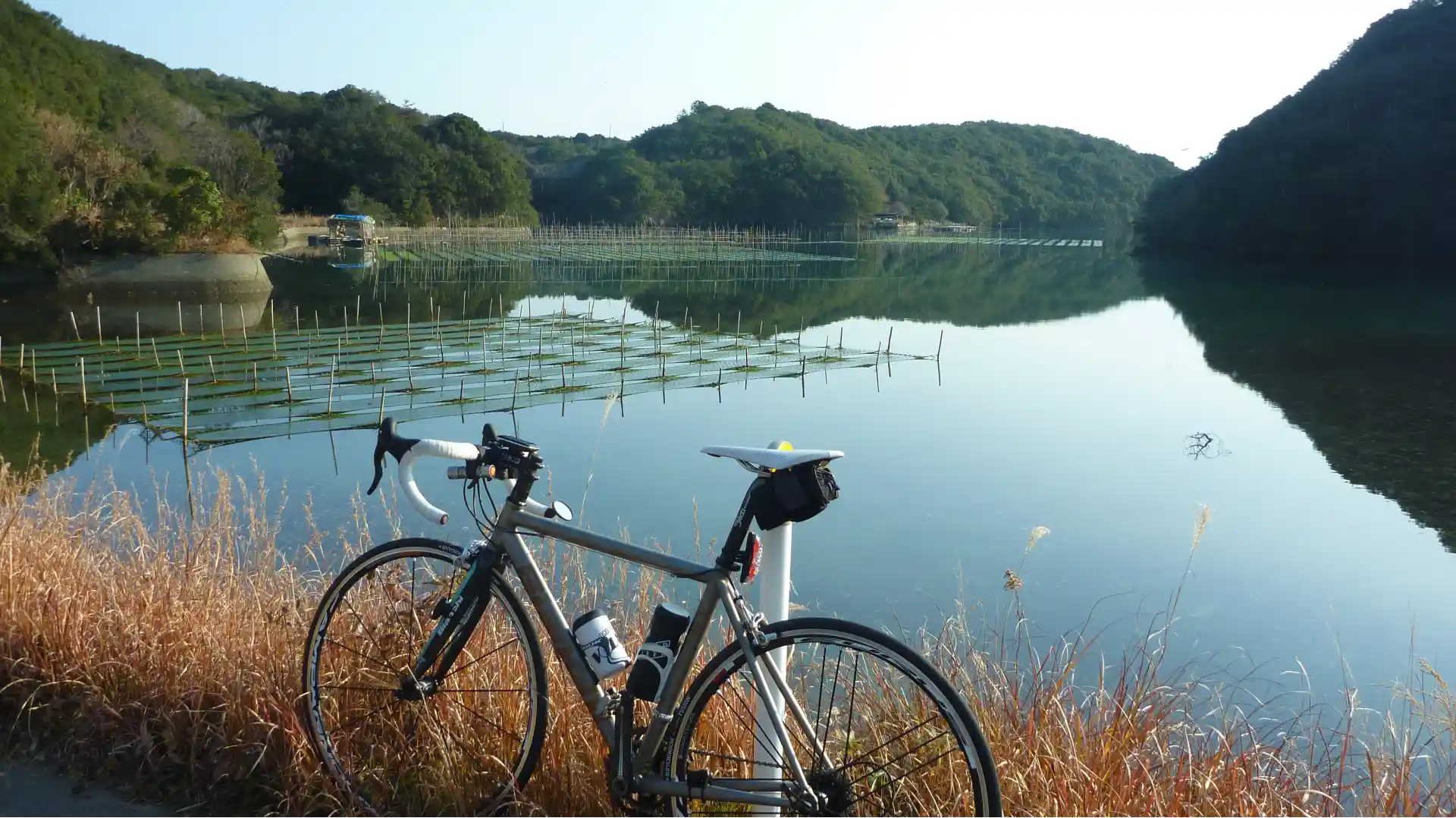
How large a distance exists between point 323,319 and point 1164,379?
49.2 ft

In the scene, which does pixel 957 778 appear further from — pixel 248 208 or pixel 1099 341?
pixel 248 208

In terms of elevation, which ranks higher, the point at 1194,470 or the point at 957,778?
the point at 957,778

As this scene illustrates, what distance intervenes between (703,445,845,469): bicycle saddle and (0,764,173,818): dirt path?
1.43 meters

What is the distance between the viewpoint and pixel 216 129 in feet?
142

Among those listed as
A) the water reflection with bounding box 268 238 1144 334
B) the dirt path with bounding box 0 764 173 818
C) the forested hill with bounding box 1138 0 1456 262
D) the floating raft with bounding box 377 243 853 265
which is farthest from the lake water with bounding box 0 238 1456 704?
the floating raft with bounding box 377 243 853 265

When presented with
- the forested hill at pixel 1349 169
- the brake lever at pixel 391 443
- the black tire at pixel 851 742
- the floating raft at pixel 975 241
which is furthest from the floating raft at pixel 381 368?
the floating raft at pixel 975 241

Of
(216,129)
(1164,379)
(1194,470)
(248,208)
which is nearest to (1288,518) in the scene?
(1194,470)

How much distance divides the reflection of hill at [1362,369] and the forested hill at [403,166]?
73.9ft

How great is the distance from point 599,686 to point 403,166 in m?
58.5

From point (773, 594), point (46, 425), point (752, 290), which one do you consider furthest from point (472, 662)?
point (752, 290)

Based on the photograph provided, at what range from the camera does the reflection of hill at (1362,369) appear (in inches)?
439

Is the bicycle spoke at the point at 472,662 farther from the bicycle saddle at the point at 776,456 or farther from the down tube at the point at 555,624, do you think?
the bicycle saddle at the point at 776,456

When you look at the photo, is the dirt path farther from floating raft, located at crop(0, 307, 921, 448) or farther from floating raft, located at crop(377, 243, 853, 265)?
floating raft, located at crop(377, 243, 853, 265)

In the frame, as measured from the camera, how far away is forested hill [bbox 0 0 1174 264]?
985 inches
